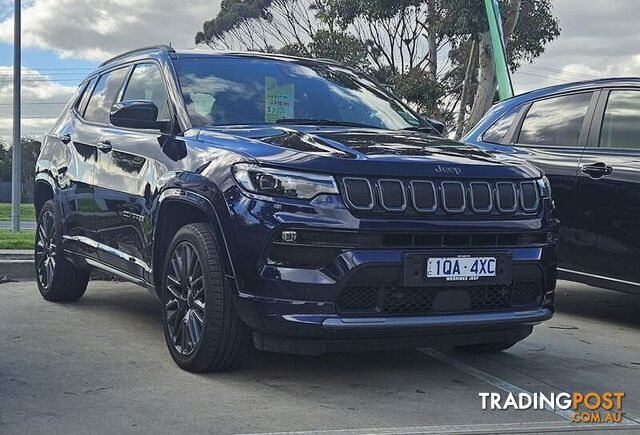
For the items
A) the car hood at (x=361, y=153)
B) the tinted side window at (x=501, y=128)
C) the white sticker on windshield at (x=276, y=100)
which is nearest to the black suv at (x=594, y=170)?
the tinted side window at (x=501, y=128)

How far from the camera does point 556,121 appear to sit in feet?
21.8

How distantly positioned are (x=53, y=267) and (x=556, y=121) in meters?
4.02

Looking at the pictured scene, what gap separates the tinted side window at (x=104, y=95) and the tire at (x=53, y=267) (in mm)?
824

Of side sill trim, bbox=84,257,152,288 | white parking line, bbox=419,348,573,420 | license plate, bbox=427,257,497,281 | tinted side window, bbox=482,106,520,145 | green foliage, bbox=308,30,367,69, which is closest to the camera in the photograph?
white parking line, bbox=419,348,573,420

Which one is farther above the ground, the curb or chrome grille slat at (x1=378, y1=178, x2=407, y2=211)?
chrome grille slat at (x1=378, y1=178, x2=407, y2=211)

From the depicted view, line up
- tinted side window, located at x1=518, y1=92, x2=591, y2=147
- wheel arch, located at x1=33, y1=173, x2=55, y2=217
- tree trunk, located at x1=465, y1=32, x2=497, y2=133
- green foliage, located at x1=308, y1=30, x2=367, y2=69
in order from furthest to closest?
Result: 1. green foliage, located at x1=308, y1=30, x2=367, y2=69
2. tree trunk, located at x1=465, y1=32, x2=497, y2=133
3. wheel arch, located at x1=33, y1=173, x2=55, y2=217
4. tinted side window, located at x1=518, y1=92, x2=591, y2=147

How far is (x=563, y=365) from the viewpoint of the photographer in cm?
504

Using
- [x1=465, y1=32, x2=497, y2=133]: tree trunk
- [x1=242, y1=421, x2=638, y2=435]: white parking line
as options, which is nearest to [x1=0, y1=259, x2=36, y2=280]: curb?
[x1=242, y1=421, x2=638, y2=435]: white parking line

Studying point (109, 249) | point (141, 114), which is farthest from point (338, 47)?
point (141, 114)

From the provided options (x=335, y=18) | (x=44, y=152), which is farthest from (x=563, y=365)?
(x=335, y=18)

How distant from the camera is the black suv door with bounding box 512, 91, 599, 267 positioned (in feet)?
20.5

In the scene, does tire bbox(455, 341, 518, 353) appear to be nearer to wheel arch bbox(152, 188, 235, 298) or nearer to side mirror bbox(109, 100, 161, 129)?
wheel arch bbox(152, 188, 235, 298)

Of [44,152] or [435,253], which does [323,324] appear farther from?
[44,152]

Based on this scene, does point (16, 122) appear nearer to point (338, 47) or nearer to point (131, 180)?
point (131, 180)
